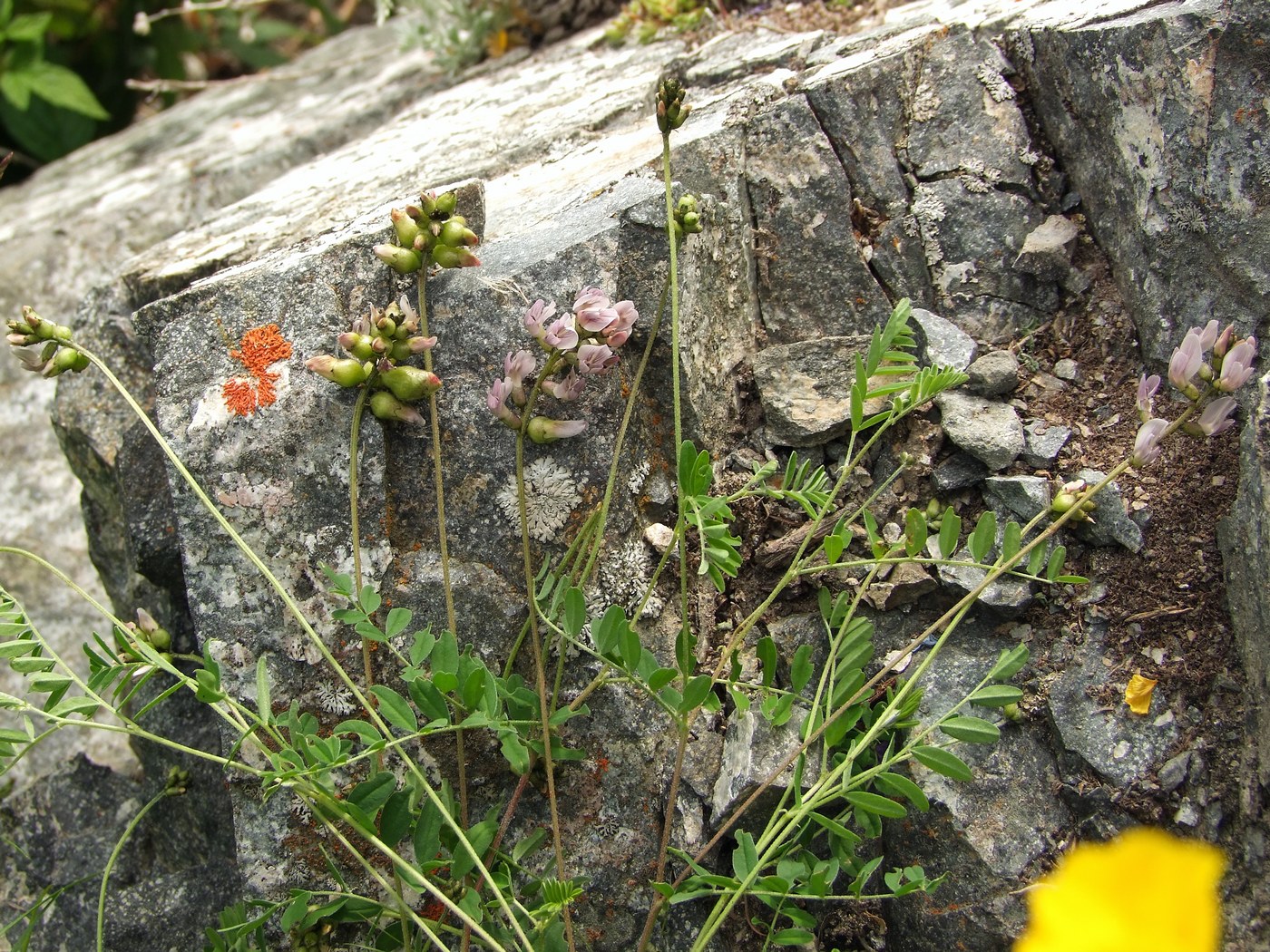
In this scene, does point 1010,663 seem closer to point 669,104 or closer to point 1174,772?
point 1174,772

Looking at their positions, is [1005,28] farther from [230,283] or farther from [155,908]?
[155,908]

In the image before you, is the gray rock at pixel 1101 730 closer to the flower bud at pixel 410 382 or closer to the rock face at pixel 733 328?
the rock face at pixel 733 328

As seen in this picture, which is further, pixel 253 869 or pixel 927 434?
pixel 927 434

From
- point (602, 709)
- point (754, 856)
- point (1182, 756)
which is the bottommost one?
point (1182, 756)

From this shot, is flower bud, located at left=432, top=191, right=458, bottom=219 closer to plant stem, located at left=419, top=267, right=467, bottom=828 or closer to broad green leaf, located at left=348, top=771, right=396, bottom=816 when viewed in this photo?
plant stem, located at left=419, top=267, right=467, bottom=828

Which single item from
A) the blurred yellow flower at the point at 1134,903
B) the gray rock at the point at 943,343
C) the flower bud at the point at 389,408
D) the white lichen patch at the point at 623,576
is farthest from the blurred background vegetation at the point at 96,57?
the blurred yellow flower at the point at 1134,903

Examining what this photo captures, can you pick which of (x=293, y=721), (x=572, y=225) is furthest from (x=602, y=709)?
(x=572, y=225)

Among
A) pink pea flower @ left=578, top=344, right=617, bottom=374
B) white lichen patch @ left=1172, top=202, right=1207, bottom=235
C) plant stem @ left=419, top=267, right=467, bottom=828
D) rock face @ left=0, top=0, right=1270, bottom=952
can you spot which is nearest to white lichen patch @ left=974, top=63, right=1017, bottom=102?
rock face @ left=0, top=0, right=1270, bottom=952
